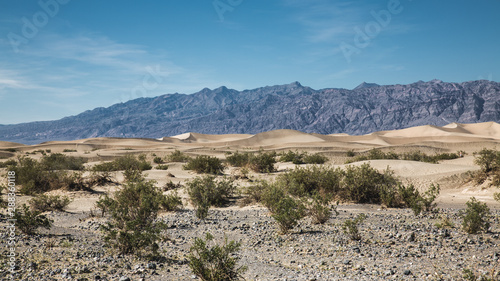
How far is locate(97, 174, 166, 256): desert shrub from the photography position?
7.55 meters

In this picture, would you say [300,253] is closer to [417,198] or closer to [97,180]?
[417,198]

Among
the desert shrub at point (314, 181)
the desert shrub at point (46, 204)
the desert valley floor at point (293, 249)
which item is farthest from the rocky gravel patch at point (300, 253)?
the desert shrub at point (314, 181)

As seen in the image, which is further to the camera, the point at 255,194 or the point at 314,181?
the point at 314,181

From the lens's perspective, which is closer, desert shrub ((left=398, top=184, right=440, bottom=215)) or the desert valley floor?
the desert valley floor

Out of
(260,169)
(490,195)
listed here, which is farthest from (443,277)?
(260,169)

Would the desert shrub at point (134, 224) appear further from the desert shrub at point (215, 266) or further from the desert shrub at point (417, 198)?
the desert shrub at point (417, 198)

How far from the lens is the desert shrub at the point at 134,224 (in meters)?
7.55

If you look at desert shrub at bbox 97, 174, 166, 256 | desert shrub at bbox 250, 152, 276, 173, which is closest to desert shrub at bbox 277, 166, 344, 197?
desert shrub at bbox 97, 174, 166, 256

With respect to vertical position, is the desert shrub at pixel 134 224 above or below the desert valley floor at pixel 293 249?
above

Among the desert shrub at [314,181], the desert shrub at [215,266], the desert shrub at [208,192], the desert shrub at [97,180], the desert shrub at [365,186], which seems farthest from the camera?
the desert shrub at [97,180]

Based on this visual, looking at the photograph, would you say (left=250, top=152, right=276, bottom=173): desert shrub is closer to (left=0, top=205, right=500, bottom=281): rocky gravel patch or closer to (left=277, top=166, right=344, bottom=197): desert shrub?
(left=277, top=166, right=344, bottom=197): desert shrub

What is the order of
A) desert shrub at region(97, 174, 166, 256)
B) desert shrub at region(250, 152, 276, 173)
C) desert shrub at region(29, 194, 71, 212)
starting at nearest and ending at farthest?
desert shrub at region(97, 174, 166, 256) < desert shrub at region(29, 194, 71, 212) < desert shrub at region(250, 152, 276, 173)

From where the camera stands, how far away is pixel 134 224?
8141mm

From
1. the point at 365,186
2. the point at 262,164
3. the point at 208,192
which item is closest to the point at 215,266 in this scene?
the point at 208,192
